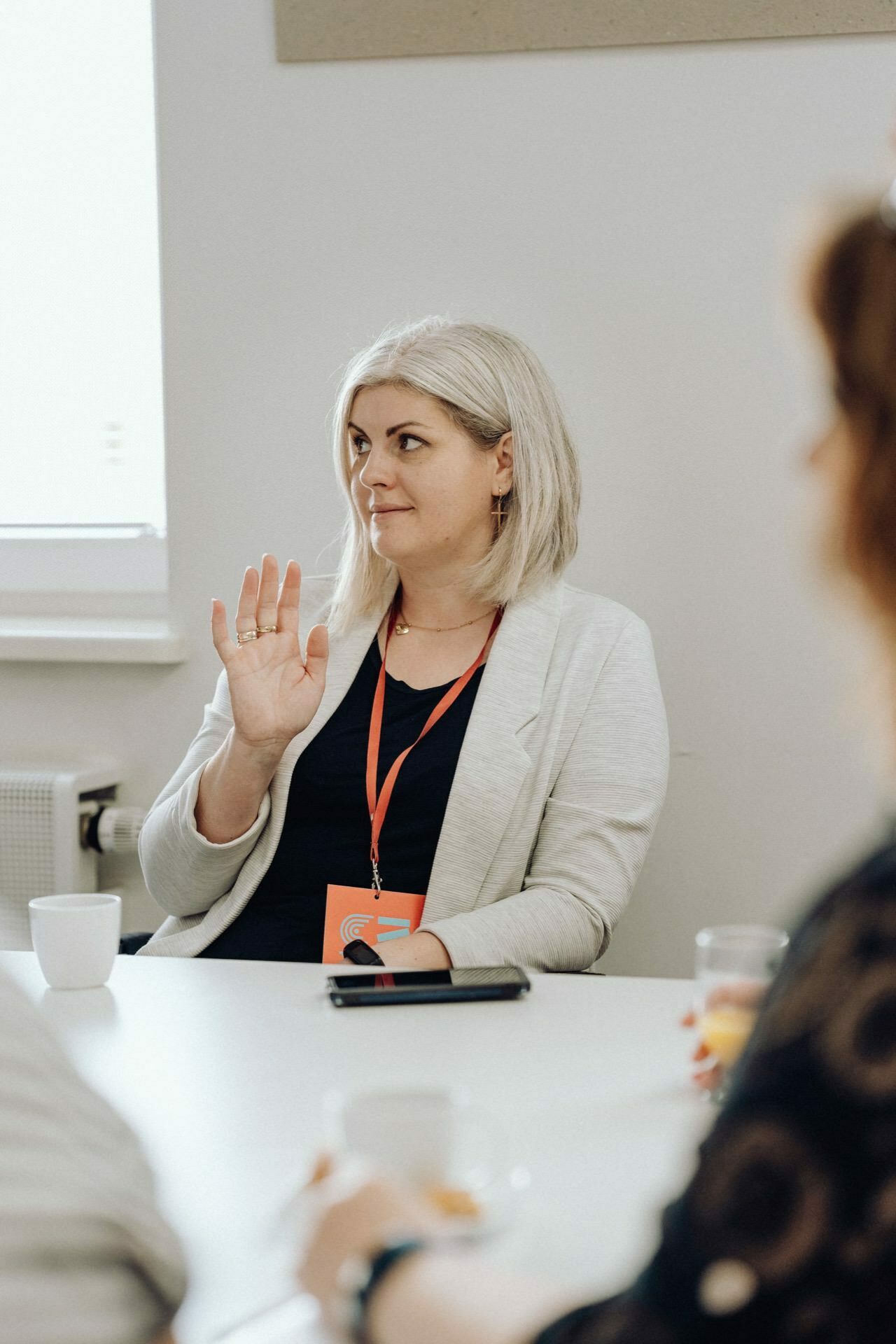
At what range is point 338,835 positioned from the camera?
1.91 m

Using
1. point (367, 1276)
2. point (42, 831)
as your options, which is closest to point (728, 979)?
point (367, 1276)

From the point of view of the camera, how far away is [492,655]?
1957 millimetres

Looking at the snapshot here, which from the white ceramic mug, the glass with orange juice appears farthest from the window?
the glass with orange juice

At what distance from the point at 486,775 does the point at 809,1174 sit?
1361 mm

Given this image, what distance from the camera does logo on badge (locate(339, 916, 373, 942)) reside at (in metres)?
1.76

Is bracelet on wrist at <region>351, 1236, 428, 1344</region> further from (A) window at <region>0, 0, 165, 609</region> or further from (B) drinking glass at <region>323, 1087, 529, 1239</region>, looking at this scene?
(A) window at <region>0, 0, 165, 609</region>

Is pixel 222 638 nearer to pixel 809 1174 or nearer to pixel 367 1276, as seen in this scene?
pixel 367 1276

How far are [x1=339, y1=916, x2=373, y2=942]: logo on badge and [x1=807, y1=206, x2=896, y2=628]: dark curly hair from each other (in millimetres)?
1251

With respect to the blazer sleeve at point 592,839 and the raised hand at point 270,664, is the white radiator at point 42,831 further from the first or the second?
the blazer sleeve at point 592,839

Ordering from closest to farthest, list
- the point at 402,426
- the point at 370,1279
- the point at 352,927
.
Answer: the point at 370,1279 < the point at 352,927 < the point at 402,426

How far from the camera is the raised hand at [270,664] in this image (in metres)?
1.80

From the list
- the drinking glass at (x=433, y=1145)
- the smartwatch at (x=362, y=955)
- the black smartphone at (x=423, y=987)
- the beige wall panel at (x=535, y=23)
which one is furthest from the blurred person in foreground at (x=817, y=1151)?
the beige wall panel at (x=535, y=23)

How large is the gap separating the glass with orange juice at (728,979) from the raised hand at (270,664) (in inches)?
32.8

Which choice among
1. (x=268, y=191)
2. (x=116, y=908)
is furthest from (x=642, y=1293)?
(x=268, y=191)
